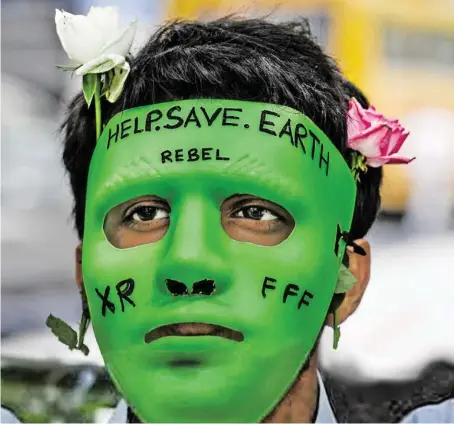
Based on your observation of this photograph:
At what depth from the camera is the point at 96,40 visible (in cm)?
129

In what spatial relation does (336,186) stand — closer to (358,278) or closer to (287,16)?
(358,278)

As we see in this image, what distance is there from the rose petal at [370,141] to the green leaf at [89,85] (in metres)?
0.45

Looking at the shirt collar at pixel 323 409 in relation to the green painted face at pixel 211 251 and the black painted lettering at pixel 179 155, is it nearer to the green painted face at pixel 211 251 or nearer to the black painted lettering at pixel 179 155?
the green painted face at pixel 211 251

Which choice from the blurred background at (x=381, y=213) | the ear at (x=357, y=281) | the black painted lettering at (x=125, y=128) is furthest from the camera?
the blurred background at (x=381, y=213)

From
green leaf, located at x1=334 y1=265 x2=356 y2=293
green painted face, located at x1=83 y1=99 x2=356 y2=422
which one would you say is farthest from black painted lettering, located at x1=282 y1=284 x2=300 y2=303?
green leaf, located at x1=334 y1=265 x2=356 y2=293

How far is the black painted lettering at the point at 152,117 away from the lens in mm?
1282

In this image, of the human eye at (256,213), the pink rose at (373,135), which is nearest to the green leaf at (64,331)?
the human eye at (256,213)

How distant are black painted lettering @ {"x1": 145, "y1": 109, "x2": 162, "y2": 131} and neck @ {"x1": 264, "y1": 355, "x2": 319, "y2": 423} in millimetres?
490

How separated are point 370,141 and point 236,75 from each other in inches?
10.1

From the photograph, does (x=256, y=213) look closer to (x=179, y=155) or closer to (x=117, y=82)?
(x=179, y=155)

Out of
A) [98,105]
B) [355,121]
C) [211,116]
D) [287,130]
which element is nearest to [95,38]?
[98,105]

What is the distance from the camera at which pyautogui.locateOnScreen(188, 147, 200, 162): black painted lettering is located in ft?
4.05

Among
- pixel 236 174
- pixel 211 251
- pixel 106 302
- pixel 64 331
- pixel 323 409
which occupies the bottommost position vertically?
pixel 323 409

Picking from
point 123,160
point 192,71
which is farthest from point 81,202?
point 192,71
